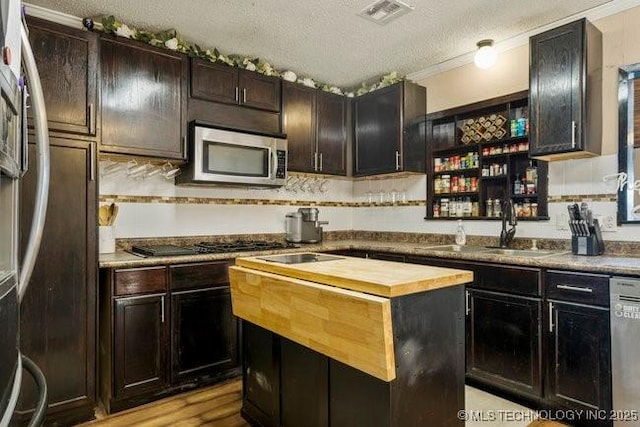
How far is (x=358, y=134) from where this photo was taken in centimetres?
403

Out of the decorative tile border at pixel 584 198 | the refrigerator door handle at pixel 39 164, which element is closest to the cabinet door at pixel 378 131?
the decorative tile border at pixel 584 198

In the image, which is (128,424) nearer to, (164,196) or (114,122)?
(164,196)

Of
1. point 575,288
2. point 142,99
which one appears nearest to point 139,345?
point 142,99

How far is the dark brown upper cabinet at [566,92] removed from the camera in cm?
249

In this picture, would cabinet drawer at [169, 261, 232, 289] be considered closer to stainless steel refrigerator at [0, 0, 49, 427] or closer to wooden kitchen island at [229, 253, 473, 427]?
wooden kitchen island at [229, 253, 473, 427]

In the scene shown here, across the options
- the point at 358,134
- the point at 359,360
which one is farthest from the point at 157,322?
the point at 358,134

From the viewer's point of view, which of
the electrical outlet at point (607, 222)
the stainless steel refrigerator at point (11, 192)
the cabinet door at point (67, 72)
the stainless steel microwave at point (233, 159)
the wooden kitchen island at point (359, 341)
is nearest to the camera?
the stainless steel refrigerator at point (11, 192)

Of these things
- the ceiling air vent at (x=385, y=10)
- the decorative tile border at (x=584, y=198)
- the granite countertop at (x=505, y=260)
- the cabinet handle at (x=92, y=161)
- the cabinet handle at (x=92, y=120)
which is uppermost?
the ceiling air vent at (x=385, y=10)

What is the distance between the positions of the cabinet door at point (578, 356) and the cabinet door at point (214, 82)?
2.68 meters

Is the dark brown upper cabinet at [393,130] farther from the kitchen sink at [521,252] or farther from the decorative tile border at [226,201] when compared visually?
the kitchen sink at [521,252]

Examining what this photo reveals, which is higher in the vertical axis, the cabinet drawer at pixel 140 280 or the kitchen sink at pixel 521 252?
the kitchen sink at pixel 521 252

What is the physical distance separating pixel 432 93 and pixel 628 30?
59.2 inches

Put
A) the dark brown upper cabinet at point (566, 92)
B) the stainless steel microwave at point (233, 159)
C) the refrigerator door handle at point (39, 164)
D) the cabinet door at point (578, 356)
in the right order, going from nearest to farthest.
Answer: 1. the refrigerator door handle at point (39, 164)
2. the cabinet door at point (578, 356)
3. the dark brown upper cabinet at point (566, 92)
4. the stainless steel microwave at point (233, 159)

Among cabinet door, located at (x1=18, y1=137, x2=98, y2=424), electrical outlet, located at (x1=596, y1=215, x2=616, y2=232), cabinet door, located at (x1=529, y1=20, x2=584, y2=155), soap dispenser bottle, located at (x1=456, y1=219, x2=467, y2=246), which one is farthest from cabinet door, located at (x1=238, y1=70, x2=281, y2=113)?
electrical outlet, located at (x1=596, y1=215, x2=616, y2=232)
